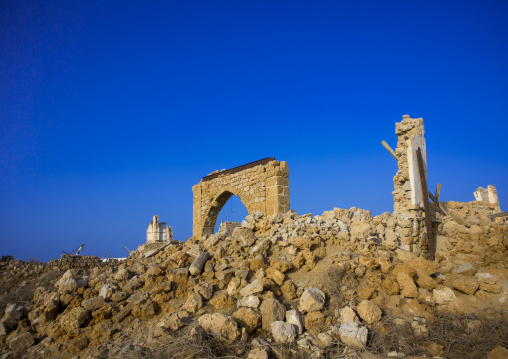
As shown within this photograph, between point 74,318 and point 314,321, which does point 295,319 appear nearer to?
point 314,321

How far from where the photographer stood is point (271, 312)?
12.2 ft

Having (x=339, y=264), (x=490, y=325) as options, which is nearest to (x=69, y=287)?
(x=339, y=264)

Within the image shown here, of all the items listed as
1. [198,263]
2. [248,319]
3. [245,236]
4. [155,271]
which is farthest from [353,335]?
[155,271]

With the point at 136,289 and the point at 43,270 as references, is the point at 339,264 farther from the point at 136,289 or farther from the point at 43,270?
the point at 43,270

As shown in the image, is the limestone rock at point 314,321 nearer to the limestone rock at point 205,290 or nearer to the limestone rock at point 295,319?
the limestone rock at point 295,319

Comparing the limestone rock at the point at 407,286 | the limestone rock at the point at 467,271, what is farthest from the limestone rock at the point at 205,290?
the limestone rock at the point at 467,271

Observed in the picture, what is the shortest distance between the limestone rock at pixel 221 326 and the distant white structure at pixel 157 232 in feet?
52.7

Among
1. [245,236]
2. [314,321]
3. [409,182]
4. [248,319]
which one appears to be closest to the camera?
[248,319]

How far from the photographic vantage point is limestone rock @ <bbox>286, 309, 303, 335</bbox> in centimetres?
361

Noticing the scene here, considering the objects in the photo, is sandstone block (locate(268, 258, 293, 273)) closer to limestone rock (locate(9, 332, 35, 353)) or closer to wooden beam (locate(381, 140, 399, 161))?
limestone rock (locate(9, 332, 35, 353))

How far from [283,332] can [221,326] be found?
662 millimetres

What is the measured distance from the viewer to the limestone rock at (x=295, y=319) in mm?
3611

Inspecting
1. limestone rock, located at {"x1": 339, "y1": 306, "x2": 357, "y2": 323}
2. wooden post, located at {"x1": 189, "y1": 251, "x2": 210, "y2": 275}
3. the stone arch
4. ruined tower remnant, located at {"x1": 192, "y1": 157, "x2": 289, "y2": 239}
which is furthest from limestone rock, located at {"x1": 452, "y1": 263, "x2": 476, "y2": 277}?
the stone arch

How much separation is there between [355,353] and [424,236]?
512 centimetres
